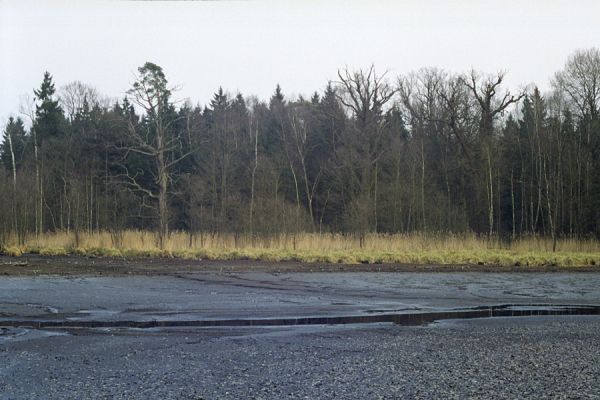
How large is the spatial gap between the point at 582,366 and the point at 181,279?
13382 millimetres

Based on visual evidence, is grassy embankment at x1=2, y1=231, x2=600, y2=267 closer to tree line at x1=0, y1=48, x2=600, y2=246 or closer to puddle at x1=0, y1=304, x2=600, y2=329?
tree line at x1=0, y1=48, x2=600, y2=246

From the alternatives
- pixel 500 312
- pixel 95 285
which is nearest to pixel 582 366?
pixel 500 312

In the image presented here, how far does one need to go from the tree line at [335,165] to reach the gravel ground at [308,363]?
20.3m

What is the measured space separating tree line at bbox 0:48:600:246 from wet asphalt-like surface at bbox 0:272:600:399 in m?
15.7

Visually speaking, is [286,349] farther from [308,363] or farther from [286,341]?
[308,363]

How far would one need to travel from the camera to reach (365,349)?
9.09 meters

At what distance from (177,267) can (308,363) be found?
15528 millimetres

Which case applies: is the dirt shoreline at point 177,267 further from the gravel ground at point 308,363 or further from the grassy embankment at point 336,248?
the gravel ground at point 308,363

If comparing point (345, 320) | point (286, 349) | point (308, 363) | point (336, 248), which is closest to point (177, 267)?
point (336, 248)

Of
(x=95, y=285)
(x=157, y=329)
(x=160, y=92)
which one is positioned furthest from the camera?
(x=160, y=92)

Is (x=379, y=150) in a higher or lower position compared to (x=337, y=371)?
higher

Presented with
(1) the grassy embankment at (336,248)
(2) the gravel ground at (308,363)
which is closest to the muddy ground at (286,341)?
(2) the gravel ground at (308,363)

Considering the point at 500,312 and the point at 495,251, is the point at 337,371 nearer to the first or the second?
the point at 500,312

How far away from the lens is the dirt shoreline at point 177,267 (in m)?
21.2
